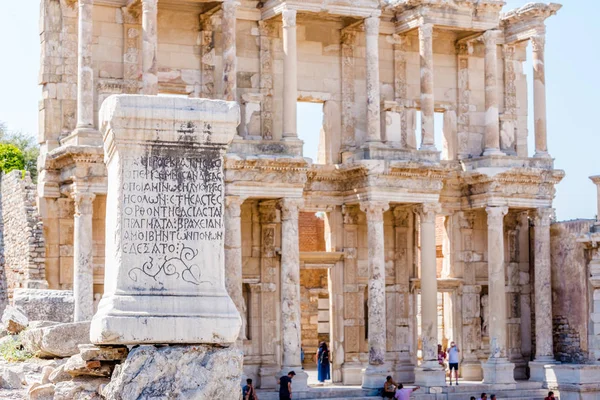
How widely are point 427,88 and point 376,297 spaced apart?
5.09 metres

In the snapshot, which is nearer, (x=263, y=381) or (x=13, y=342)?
(x=13, y=342)

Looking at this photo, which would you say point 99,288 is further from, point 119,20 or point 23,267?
point 119,20

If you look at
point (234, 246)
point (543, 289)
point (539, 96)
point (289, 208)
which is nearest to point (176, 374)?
point (234, 246)

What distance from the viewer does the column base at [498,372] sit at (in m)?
27.9

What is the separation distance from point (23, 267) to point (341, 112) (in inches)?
319

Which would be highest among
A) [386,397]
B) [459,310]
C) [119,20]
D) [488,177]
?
[119,20]

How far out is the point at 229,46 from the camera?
25.7 metres

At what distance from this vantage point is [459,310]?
29562 mm

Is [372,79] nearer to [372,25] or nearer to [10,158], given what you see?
[372,25]

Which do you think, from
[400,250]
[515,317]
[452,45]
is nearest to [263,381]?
[400,250]

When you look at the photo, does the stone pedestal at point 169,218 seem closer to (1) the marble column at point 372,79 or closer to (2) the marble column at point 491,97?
(1) the marble column at point 372,79

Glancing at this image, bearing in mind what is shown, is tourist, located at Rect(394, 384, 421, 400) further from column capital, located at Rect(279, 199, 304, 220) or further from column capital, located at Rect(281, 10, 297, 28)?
column capital, located at Rect(281, 10, 297, 28)

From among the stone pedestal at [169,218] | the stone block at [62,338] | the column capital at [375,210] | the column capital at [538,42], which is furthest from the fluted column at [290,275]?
the stone pedestal at [169,218]

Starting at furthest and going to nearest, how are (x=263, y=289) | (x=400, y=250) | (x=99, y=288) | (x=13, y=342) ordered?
(x=400, y=250) → (x=263, y=289) → (x=99, y=288) → (x=13, y=342)
